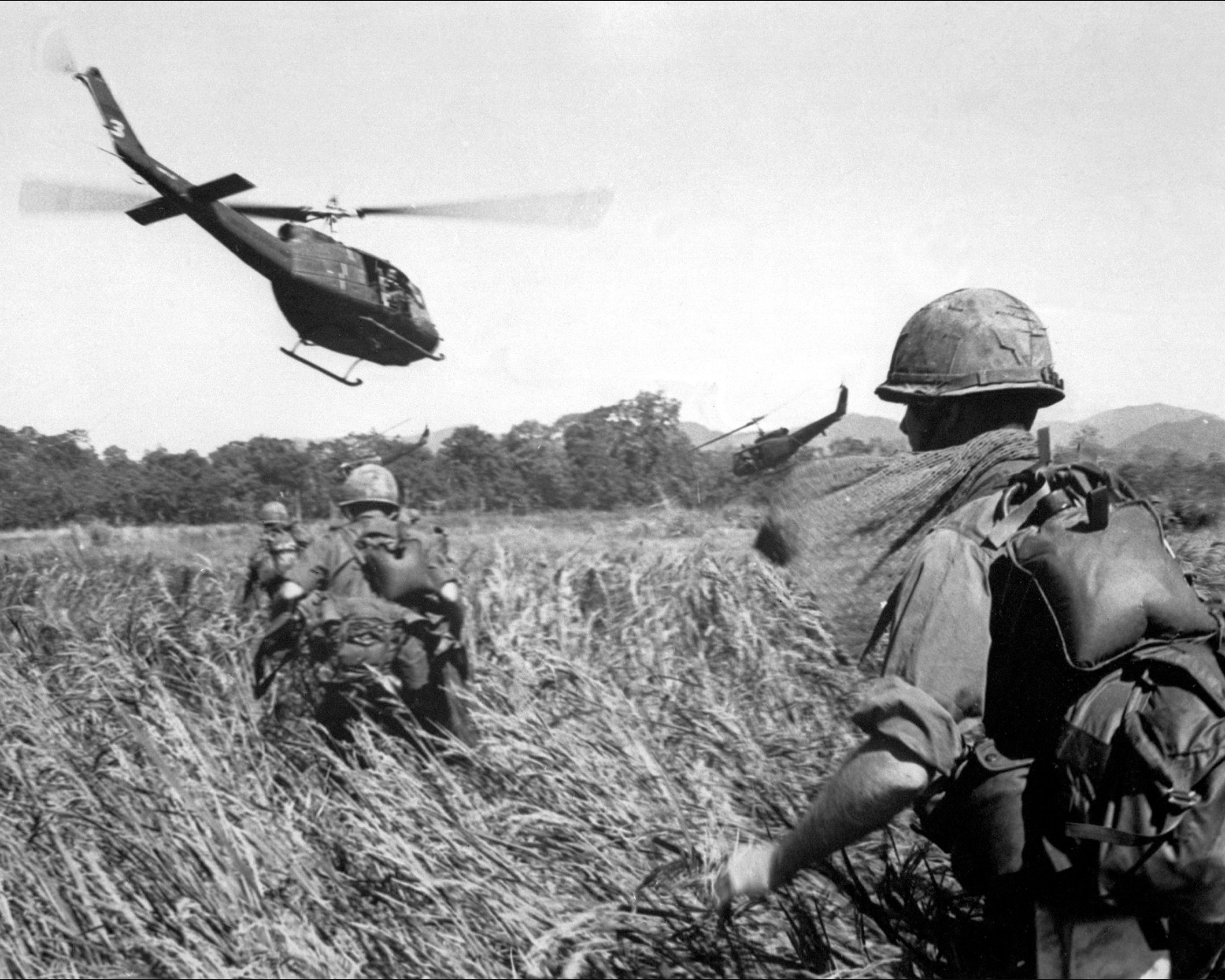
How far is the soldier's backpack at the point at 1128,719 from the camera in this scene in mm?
1306

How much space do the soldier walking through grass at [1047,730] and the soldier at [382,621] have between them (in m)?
3.30

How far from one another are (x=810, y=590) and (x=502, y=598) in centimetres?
495

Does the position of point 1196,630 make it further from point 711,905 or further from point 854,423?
point 854,423

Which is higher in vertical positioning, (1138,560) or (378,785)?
(1138,560)

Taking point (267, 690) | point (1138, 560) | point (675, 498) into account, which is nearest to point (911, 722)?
point (1138, 560)

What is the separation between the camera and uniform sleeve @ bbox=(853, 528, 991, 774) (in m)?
1.31

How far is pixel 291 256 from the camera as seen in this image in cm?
709

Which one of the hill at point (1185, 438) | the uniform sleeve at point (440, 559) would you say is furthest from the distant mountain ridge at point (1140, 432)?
the uniform sleeve at point (440, 559)

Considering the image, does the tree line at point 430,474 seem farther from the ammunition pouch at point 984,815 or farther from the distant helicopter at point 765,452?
the ammunition pouch at point 984,815

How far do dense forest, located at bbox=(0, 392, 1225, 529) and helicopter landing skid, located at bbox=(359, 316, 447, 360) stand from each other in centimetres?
97

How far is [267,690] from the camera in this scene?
478cm

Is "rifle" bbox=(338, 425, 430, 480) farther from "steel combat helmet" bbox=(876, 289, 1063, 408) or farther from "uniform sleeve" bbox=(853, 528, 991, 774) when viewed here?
"uniform sleeve" bbox=(853, 528, 991, 774)

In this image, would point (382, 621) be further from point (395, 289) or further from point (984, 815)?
point (984, 815)

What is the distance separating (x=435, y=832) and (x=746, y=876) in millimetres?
1242
